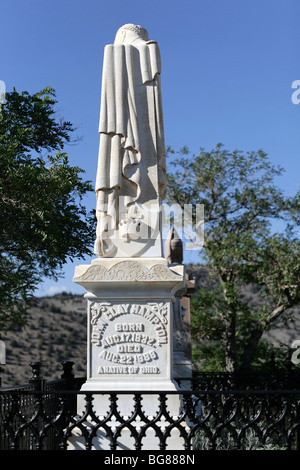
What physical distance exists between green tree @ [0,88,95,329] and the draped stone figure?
4.36 meters

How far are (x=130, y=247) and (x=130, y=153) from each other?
1.26 metres

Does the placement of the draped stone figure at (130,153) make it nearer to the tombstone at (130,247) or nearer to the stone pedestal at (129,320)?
the tombstone at (130,247)

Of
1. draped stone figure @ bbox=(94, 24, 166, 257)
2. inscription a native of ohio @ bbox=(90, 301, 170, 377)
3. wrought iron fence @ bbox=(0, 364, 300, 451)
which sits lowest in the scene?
wrought iron fence @ bbox=(0, 364, 300, 451)

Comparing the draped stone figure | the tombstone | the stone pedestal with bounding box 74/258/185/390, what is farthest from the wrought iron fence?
the draped stone figure

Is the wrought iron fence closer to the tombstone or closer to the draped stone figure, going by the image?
the tombstone

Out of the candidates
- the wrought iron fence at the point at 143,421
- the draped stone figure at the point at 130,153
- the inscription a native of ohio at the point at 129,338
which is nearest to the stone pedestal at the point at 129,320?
the inscription a native of ohio at the point at 129,338

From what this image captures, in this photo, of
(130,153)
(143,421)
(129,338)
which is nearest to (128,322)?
(129,338)

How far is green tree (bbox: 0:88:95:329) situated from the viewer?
12.5 m

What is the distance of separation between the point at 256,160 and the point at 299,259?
193 inches

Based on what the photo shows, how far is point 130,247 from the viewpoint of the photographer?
790cm

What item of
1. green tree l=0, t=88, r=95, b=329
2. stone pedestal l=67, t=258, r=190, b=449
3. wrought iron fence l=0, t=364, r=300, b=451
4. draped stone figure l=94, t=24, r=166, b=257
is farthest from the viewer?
green tree l=0, t=88, r=95, b=329

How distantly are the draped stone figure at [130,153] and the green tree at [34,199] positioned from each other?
4360mm

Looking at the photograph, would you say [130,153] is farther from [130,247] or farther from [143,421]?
[143,421]
